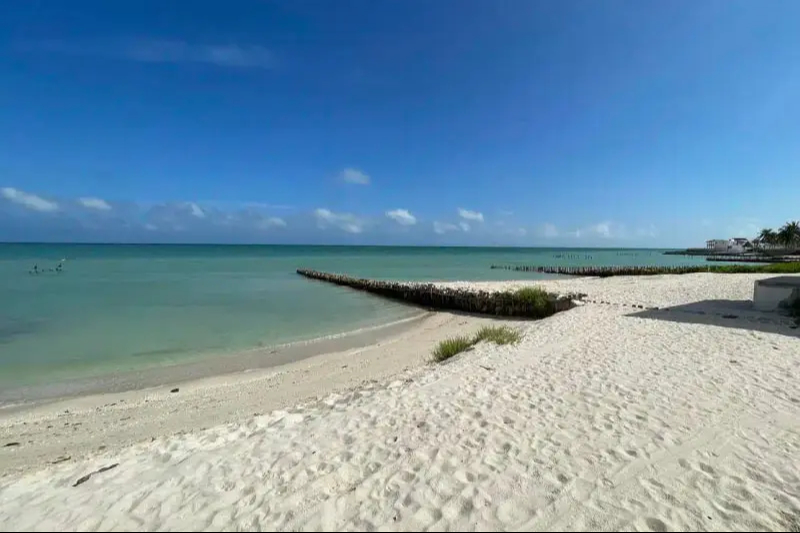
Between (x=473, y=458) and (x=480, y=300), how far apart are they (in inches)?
580

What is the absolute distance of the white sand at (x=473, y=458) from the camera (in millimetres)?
3135

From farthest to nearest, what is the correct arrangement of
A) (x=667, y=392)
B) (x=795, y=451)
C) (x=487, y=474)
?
(x=667, y=392), (x=795, y=451), (x=487, y=474)

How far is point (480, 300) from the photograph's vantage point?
1841 cm

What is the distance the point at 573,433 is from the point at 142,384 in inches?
353

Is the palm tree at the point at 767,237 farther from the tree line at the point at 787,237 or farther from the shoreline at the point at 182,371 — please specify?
the shoreline at the point at 182,371

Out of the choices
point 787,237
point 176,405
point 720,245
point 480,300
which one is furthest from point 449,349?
point 720,245

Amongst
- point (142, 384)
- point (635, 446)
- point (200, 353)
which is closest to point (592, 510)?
point (635, 446)

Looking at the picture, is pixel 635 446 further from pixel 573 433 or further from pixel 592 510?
pixel 592 510

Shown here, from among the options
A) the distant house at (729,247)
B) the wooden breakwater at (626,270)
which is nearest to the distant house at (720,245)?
the distant house at (729,247)

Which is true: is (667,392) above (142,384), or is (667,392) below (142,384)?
above

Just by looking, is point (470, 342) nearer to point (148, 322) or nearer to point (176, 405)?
point (176, 405)

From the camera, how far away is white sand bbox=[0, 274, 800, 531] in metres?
3.13

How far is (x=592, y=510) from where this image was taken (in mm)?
3137

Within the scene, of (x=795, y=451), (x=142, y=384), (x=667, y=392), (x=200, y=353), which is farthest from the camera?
(x=200, y=353)
